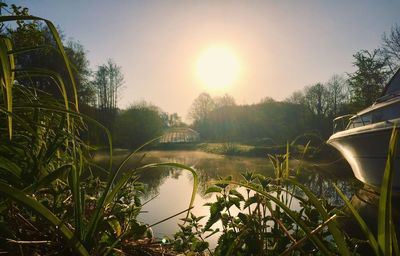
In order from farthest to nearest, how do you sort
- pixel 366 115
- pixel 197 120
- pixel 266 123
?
pixel 197 120 → pixel 266 123 → pixel 366 115

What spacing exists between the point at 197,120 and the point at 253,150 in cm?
3360

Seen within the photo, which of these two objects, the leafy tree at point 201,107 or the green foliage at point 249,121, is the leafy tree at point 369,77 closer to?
the green foliage at point 249,121

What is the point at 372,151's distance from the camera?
5008 millimetres

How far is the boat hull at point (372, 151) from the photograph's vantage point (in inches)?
180

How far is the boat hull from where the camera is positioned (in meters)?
4.57

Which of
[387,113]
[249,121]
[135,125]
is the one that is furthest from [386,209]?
[249,121]

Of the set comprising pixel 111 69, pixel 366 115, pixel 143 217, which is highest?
pixel 111 69

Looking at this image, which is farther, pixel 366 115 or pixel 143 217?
pixel 366 115

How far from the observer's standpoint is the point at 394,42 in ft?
67.4

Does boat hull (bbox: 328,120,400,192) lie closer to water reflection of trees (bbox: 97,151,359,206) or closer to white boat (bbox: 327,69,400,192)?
white boat (bbox: 327,69,400,192)

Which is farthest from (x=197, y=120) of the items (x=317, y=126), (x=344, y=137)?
(x=344, y=137)

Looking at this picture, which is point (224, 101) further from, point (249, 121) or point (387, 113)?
point (387, 113)

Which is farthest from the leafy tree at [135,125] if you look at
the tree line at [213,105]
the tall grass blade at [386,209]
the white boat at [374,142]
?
the tall grass blade at [386,209]

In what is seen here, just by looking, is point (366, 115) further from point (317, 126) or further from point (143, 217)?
point (317, 126)
